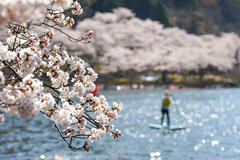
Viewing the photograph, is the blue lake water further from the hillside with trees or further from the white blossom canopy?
the hillside with trees

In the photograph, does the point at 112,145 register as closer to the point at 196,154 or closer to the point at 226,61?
the point at 196,154

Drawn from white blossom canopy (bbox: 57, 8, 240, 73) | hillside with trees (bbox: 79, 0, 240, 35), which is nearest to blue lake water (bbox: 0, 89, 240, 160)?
white blossom canopy (bbox: 57, 8, 240, 73)

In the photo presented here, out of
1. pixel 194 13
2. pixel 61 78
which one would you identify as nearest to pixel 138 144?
pixel 61 78

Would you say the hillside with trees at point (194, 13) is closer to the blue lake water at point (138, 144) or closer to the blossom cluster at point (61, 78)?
the blue lake water at point (138, 144)

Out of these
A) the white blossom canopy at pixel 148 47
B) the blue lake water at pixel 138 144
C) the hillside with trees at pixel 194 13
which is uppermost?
the hillside with trees at pixel 194 13

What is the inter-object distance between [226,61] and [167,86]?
15.3 m

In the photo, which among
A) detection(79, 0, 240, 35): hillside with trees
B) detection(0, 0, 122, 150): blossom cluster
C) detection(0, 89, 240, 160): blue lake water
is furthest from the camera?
detection(79, 0, 240, 35): hillside with trees

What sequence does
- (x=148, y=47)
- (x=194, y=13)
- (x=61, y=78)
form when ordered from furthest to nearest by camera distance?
(x=194, y=13), (x=148, y=47), (x=61, y=78)

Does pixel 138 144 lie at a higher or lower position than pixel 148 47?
lower

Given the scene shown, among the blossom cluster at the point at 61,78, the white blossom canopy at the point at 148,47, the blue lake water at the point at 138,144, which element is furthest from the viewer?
the white blossom canopy at the point at 148,47

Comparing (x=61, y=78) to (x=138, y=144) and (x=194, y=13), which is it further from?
(x=194, y=13)

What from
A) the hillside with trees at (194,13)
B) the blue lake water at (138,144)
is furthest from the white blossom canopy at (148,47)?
the blue lake water at (138,144)

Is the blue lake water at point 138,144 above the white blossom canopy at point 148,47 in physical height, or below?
below

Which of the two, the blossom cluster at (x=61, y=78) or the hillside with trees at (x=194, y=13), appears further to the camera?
the hillside with trees at (x=194, y=13)
